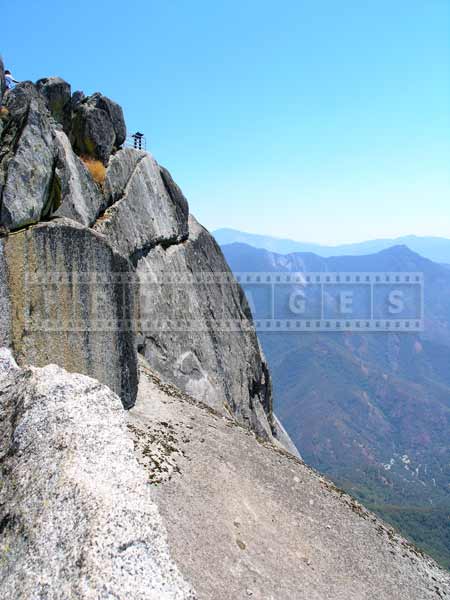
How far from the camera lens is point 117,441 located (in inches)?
408

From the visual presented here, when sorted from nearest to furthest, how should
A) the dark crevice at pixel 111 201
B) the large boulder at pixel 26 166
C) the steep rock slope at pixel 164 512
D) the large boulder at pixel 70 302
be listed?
1. the steep rock slope at pixel 164 512
2. the large boulder at pixel 70 302
3. the large boulder at pixel 26 166
4. the dark crevice at pixel 111 201

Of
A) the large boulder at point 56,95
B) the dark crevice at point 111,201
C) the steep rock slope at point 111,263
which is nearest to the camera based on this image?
the steep rock slope at point 111,263

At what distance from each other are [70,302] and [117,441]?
8359 millimetres

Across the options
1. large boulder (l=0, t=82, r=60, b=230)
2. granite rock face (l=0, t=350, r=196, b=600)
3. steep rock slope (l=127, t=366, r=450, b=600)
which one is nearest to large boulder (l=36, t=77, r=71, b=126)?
large boulder (l=0, t=82, r=60, b=230)

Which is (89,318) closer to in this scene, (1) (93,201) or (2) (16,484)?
(2) (16,484)

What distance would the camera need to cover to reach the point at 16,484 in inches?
380

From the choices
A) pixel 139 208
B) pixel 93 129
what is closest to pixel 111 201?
pixel 139 208

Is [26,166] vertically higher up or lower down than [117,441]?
higher up

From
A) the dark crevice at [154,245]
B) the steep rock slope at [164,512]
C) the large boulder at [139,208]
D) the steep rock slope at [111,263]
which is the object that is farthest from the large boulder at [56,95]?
the steep rock slope at [164,512]

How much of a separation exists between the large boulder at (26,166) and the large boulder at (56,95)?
38.8 feet

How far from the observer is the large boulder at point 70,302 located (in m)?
16.1

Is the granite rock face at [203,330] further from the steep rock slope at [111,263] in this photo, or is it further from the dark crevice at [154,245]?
the dark crevice at [154,245]

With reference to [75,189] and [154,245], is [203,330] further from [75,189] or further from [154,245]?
[75,189]

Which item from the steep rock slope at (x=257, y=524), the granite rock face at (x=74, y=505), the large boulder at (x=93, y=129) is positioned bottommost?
the steep rock slope at (x=257, y=524)
